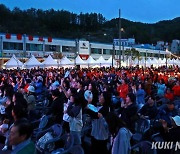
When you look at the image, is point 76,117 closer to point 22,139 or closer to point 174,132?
point 174,132

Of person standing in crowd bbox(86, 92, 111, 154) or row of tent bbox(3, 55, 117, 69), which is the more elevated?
row of tent bbox(3, 55, 117, 69)

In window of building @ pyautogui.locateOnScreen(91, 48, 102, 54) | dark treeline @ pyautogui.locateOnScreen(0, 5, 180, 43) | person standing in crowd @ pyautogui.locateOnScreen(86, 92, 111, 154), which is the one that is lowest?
person standing in crowd @ pyautogui.locateOnScreen(86, 92, 111, 154)

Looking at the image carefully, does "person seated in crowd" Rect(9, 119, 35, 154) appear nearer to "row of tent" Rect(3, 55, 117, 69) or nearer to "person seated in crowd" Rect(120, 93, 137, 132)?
"person seated in crowd" Rect(120, 93, 137, 132)

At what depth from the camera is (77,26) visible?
5842 inches

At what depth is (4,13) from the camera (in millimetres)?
104250

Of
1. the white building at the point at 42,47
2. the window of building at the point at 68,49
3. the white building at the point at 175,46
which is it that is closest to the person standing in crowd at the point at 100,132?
the white building at the point at 42,47

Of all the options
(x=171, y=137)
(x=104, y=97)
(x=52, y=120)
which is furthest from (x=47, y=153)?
(x=171, y=137)

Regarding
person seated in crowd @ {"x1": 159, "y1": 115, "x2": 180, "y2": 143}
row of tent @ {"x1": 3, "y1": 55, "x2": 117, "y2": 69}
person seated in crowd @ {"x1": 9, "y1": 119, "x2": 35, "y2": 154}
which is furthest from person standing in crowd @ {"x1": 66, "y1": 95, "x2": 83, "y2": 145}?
row of tent @ {"x1": 3, "y1": 55, "x2": 117, "y2": 69}

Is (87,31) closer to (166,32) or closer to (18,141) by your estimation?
(166,32)

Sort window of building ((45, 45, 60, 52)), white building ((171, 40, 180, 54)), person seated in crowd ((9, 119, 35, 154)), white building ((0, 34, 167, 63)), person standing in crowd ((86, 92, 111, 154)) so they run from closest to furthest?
person seated in crowd ((9, 119, 35, 154)), person standing in crowd ((86, 92, 111, 154)), white building ((0, 34, 167, 63)), window of building ((45, 45, 60, 52)), white building ((171, 40, 180, 54))

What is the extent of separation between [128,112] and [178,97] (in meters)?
6.47

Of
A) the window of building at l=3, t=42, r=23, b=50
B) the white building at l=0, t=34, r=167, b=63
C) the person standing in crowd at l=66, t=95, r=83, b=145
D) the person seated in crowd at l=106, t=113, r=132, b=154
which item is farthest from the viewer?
the window of building at l=3, t=42, r=23, b=50

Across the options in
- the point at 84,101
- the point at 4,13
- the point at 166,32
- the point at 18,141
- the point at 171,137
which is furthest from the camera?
the point at 166,32

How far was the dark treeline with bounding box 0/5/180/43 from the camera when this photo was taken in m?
103
